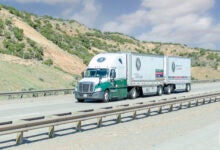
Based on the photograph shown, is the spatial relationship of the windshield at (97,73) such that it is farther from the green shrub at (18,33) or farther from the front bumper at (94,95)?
the green shrub at (18,33)

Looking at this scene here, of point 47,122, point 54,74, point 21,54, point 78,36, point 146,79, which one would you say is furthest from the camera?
point 78,36

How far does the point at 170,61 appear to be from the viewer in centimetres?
3916

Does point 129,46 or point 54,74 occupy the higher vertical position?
point 129,46

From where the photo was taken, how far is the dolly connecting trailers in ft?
93.1

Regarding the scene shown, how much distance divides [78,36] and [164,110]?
70.4 m

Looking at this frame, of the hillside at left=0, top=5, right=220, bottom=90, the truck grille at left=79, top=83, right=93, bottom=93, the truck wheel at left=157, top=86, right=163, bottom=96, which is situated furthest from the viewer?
the hillside at left=0, top=5, right=220, bottom=90

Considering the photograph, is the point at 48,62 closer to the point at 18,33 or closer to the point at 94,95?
the point at 18,33

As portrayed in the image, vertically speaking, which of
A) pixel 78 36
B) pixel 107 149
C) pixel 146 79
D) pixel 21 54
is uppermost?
pixel 78 36

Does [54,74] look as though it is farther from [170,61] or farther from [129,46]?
[129,46]

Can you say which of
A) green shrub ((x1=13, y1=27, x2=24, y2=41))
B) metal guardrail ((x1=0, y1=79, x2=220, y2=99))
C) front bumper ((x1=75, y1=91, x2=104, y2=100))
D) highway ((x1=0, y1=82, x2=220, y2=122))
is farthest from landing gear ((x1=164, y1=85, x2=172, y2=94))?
green shrub ((x1=13, y1=27, x2=24, y2=41))

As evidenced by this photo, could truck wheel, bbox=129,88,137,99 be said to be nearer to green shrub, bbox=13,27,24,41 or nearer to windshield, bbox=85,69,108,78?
windshield, bbox=85,69,108,78

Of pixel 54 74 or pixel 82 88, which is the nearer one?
pixel 82 88

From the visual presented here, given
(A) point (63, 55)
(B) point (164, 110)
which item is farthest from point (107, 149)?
(A) point (63, 55)

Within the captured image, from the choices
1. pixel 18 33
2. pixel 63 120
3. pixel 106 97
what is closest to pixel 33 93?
pixel 106 97
